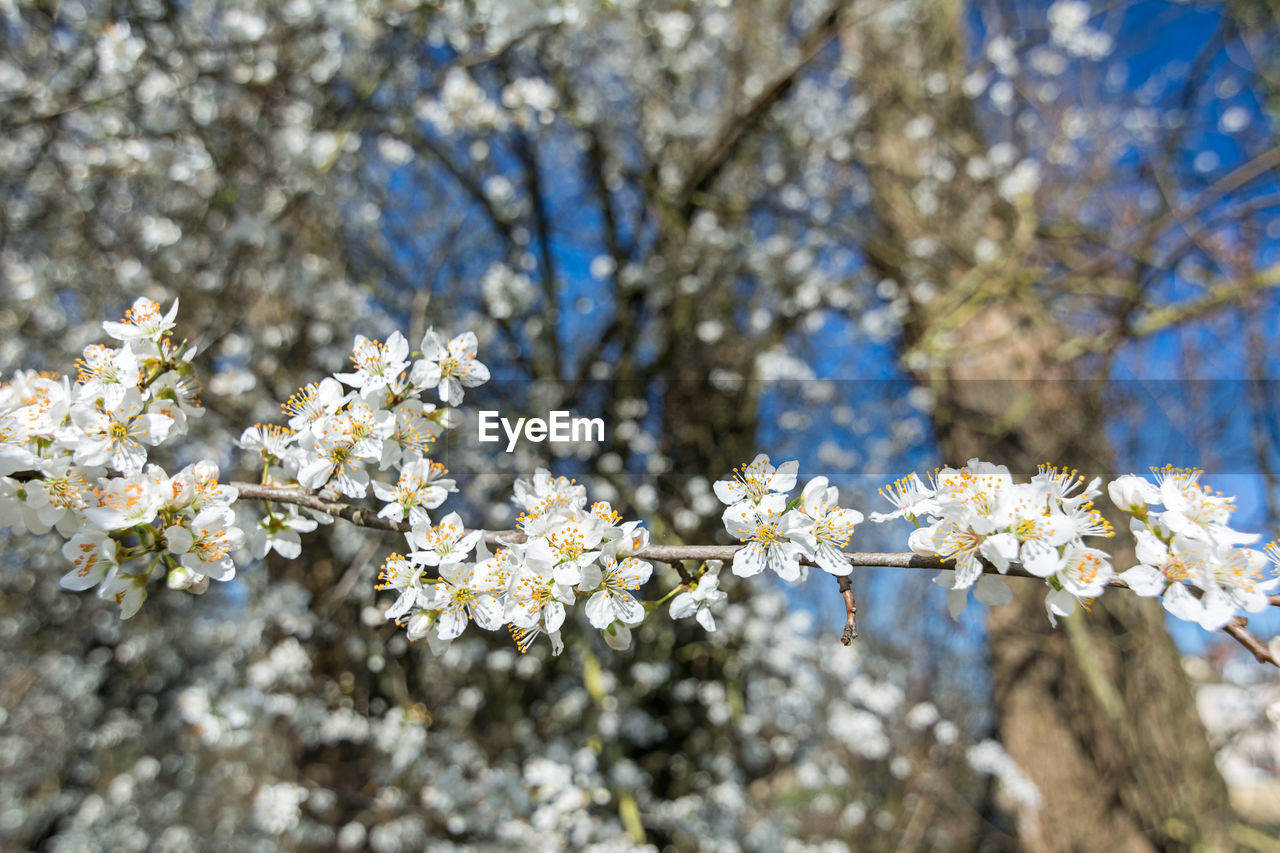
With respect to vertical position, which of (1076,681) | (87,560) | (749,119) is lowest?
(1076,681)

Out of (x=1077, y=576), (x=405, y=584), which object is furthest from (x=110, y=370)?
(x=1077, y=576)

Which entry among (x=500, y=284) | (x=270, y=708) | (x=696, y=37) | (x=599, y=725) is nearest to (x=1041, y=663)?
(x=599, y=725)

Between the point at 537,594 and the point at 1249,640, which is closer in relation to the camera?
the point at 1249,640

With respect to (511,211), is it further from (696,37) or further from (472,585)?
(472,585)

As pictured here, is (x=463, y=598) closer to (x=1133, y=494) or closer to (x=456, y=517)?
(x=456, y=517)

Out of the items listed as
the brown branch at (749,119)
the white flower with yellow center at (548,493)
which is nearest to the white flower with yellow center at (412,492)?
the white flower with yellow center at (548,493)

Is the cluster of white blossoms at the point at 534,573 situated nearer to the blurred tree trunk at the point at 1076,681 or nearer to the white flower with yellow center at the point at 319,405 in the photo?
the white flower with yellow center at the point at 319,405

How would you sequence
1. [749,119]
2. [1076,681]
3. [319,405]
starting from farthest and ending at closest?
[749,119], [1076,681], [319,405]
